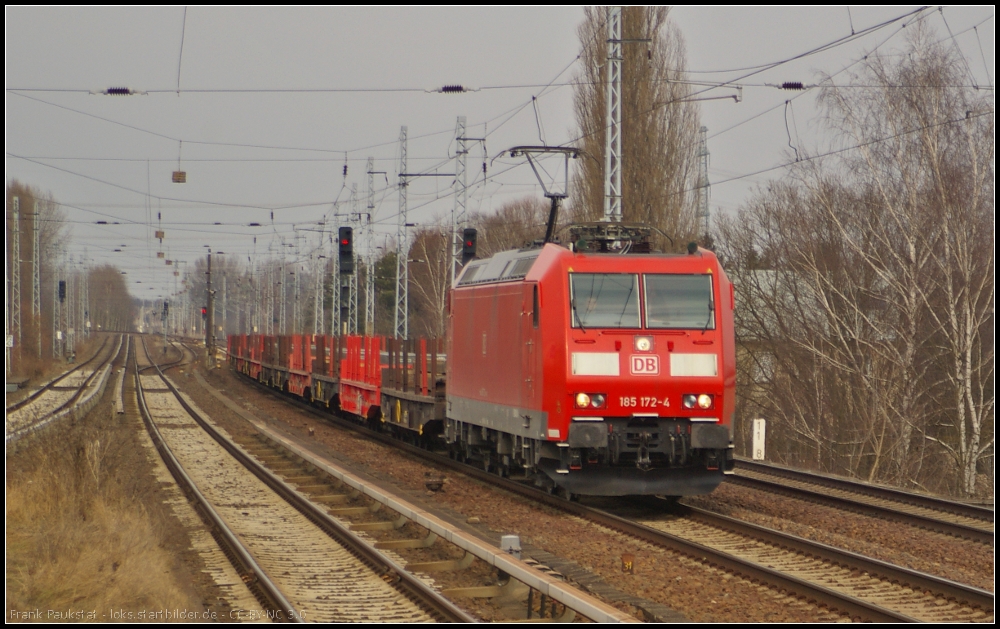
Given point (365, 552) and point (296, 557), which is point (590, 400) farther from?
point (296, 557)

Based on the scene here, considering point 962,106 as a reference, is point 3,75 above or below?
below

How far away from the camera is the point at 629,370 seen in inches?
483

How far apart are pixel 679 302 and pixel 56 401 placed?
1038 inches

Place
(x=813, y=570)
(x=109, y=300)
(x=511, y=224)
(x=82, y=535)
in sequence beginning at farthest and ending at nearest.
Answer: (x=109, y=300)
(x=511, y=224)
(x=82, y=535)
(x=813, y=570)

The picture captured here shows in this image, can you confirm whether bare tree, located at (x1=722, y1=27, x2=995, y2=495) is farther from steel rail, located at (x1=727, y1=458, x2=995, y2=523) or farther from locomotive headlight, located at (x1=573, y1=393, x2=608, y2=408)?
locomotive headlight, located at (x1=573, y1=393, x2=608, y2=408)

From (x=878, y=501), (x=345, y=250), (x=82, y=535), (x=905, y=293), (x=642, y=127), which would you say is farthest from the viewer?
(x=642, y=127)

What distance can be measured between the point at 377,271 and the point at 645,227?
202 feet

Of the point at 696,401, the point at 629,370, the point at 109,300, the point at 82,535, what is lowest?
the point at 82,535

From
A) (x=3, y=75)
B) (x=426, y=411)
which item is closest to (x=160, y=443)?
(x=426, y=411)

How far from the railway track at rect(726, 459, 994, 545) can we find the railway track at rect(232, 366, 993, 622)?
2.13 meters

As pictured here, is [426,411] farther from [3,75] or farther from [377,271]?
[377,271]

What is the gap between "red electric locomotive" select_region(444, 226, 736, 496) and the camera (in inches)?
481

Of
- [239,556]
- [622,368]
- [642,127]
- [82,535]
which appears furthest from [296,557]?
[642,127]

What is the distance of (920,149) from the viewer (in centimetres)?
2305
